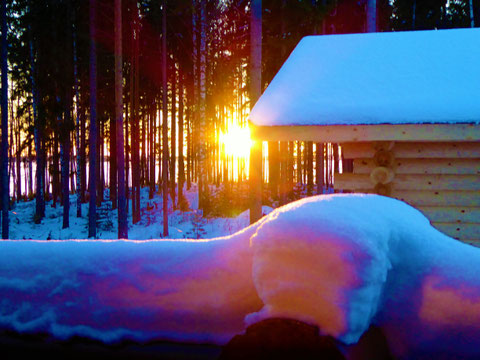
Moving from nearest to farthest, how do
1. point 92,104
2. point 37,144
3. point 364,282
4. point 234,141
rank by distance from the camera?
point 364,282
point 92,104
point 37,144
point 234,141

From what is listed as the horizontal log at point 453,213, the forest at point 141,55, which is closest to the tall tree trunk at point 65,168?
the forest at point 141,55

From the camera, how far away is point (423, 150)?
6.26m

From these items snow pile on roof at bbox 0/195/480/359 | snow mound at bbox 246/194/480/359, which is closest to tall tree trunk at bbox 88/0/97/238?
snow pile on roof at bbox 0/195/480/359

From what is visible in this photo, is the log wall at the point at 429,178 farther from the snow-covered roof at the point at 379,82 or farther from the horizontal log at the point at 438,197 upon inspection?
the snow-covered roof at the point at 379,82

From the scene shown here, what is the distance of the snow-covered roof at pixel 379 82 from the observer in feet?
18.8

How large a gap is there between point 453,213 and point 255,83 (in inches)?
244

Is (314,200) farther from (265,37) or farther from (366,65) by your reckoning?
(265,37)

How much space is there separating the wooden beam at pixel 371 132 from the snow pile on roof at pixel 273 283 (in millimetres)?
3896

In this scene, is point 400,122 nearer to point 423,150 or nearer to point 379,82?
point 423,150

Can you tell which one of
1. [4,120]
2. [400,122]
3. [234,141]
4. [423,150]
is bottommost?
[423,150]

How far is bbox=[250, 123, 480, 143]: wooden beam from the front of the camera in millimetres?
5477

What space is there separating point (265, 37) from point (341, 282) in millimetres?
17986

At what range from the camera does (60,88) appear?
17.6 metres

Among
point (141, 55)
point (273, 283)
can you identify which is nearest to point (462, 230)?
point (273, 283)
